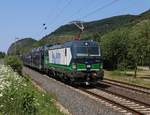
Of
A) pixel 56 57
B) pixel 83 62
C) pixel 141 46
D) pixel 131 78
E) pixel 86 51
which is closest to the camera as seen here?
pixel 83 62

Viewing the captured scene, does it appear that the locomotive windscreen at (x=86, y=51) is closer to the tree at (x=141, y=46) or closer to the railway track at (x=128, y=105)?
the railway track at (x=128, y=105)

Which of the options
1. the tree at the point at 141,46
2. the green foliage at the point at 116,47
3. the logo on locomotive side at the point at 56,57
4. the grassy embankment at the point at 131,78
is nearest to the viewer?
the grassy embankment at the point at 131,78

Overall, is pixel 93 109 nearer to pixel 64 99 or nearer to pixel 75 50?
pixel 64 99

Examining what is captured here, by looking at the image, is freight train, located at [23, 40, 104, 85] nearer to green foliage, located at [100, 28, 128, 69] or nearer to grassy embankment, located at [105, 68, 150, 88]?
grassy embankment, located at [105, 68, 150, 88]

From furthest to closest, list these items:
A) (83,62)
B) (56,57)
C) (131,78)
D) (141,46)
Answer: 1. (141,46)
2. (131,78)
3. (56,57)
4. (83,62)

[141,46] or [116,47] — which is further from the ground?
[116,47]

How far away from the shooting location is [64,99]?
24156mm

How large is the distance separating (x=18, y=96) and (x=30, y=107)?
1.16 metres

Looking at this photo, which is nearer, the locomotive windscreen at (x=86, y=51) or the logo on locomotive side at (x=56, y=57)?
the locomotive windscreen at (x=86, y=51)

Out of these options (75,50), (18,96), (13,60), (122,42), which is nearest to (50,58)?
(13,60)

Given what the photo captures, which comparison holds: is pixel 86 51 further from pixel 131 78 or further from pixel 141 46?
pixel 141 46

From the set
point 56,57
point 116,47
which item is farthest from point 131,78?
point 116,47

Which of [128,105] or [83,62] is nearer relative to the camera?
[128,105]

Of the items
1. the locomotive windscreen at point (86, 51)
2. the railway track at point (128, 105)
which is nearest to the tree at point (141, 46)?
the locomotive windscreen at point (86, 51)
